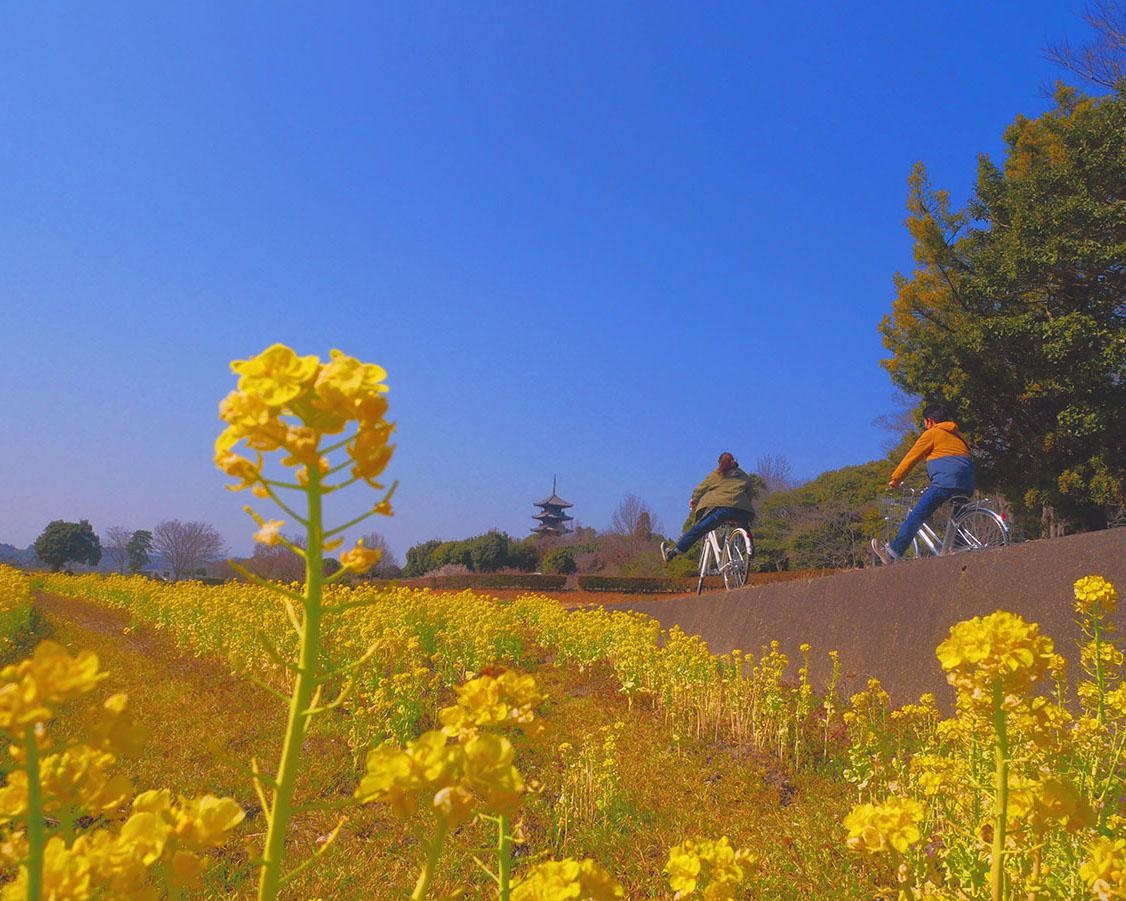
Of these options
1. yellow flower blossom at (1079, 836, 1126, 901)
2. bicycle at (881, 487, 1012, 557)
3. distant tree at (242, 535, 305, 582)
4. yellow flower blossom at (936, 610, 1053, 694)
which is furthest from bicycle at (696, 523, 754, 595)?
distant tree at (242, 535, 305, 582)

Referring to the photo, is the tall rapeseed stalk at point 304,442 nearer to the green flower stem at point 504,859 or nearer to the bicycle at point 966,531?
the green flower stem at point 504,859

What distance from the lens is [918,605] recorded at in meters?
4.95

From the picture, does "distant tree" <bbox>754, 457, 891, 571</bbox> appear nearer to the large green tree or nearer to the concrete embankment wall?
the large green tree

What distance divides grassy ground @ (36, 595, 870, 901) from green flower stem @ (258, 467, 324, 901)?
1.22ft

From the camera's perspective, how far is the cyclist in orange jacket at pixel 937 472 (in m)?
7.14

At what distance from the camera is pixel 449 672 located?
639cm

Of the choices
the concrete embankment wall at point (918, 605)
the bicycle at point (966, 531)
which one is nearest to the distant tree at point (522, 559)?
the bicycle at point (966, 531)

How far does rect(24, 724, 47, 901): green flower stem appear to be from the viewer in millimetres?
748

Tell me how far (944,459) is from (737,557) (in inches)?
121

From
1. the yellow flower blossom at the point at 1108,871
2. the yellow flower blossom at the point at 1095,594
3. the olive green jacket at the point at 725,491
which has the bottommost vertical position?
the yellow flower blossom at the point at 1108,871

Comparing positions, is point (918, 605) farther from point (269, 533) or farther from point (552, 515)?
point (552, 515)

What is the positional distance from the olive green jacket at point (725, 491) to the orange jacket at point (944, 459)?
7.80 feet

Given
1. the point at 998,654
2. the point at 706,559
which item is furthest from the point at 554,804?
the point at 706,559

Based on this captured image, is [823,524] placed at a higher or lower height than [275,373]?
higher
